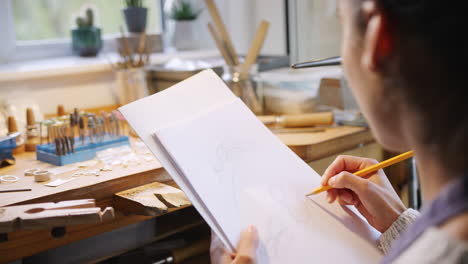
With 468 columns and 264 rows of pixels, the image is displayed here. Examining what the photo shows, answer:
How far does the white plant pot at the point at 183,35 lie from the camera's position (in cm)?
184

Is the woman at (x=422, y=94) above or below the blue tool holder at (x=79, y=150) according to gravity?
above

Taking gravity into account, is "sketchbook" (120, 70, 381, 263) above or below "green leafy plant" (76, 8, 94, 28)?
below

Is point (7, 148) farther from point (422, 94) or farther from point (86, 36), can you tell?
point (422, 94)

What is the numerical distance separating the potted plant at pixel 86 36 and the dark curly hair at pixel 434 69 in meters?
1.35

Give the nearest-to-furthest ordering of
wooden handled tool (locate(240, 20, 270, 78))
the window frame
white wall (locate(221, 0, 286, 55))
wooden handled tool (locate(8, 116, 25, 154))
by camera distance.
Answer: wooden handled tool (locate(8, 116, 25, 154)) → wooden handled tool (locate(240, 20, 270, 78)) → the window frame → white wall (locate(221, 0, 286, 55))

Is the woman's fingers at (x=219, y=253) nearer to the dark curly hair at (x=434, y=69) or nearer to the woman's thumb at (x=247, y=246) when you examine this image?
the woman's thumb at (x=247, y=246)

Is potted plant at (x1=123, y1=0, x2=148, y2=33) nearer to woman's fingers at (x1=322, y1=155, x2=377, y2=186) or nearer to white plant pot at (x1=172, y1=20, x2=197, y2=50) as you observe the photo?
white plant pot at (x1=172, y1=20, x2=197, y2=50)

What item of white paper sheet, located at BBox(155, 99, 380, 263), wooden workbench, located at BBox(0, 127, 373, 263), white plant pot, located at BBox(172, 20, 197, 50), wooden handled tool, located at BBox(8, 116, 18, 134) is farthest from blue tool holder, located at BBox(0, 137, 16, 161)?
white plant pot, located at BBox(172, 20, 197, 50)

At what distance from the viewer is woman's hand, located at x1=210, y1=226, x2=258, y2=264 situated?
0.64m

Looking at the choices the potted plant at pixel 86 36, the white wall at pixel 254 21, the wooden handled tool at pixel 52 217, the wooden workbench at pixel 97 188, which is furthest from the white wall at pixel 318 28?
the wooden handled tool at pixel 52 217

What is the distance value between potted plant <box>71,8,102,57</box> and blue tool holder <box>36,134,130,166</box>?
63cm

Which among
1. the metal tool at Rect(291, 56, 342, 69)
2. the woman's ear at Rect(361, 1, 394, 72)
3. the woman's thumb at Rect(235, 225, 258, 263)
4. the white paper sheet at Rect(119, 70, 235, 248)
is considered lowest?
the woman's thumb at Rect(235, 225, 258, 263)

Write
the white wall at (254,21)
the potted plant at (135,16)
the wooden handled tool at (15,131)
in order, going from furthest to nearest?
the white wall at (254,21) < the potted plant at (135,16) < the wooden handled tool at (15,131)

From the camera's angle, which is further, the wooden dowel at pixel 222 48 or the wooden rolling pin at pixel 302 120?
the wooden dowel at pixel 222 48
